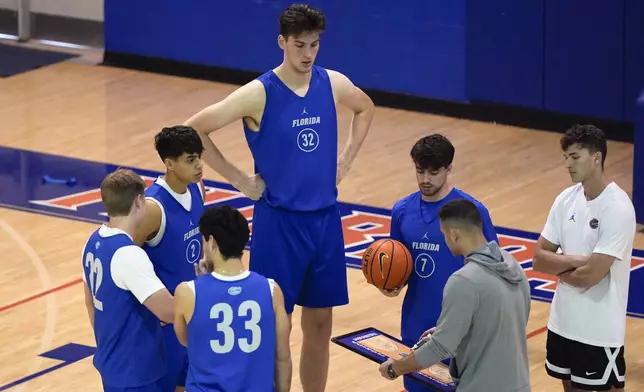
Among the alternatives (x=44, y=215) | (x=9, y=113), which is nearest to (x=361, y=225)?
(x=44, y=215)

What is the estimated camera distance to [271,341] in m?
5.20

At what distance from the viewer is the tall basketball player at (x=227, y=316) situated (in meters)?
5.11

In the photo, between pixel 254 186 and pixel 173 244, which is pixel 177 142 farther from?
pixel 254 186

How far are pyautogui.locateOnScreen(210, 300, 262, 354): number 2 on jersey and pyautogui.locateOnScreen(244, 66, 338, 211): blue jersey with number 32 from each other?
1.60 metres

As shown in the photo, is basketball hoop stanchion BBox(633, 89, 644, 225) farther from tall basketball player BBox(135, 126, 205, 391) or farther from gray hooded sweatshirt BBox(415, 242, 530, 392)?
gray hooded sweatshirt BBox(415, 242, 530, 392)

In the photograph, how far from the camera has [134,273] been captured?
17.9 feet

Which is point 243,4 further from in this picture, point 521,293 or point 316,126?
point 521,293

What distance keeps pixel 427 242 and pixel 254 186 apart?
3.55 ft

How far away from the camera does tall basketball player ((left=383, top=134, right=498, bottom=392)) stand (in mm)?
5984

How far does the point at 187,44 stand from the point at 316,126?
9.04 meters

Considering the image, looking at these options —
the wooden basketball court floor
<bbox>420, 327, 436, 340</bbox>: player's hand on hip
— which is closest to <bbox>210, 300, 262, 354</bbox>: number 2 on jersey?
<bbox>420, 327, 436, 340</bbox>: player's hand on hip

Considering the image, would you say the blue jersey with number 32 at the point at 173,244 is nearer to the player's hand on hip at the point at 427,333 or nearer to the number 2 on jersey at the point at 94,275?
the number 2 on jersey at the point at 94,275

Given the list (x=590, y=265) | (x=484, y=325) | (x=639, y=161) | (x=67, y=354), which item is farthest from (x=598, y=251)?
(x=639, y=161)

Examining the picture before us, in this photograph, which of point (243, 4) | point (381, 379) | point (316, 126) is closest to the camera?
point (316, 126)
